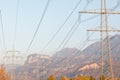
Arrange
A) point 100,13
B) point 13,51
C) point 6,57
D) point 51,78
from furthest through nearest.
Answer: point 51,78
point 6,57
point 13,51
point 100,13

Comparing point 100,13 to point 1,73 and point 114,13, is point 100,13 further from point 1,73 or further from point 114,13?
point 1,73

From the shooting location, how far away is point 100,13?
41.5 metres

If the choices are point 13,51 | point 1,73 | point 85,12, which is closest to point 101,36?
point 85,12

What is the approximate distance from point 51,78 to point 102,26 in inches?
5278

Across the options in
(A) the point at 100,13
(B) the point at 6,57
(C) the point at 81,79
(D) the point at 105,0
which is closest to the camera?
(D) the point at 105,0

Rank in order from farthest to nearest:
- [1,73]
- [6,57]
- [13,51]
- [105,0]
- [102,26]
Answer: [1,73]
[6,57]
[13,51]
[102,26]
[105,0]

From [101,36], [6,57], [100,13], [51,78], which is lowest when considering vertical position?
[51,78]

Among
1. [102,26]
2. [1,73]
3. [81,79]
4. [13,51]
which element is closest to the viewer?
[102,26]

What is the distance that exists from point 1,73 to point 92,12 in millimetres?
108704

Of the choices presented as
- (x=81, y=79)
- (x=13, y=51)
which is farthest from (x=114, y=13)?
(x=81, y=79)

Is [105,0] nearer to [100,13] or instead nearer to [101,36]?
[100,13]

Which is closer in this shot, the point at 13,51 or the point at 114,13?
the point at 114,13

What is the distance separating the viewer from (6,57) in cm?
10550

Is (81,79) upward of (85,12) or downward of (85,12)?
downward
